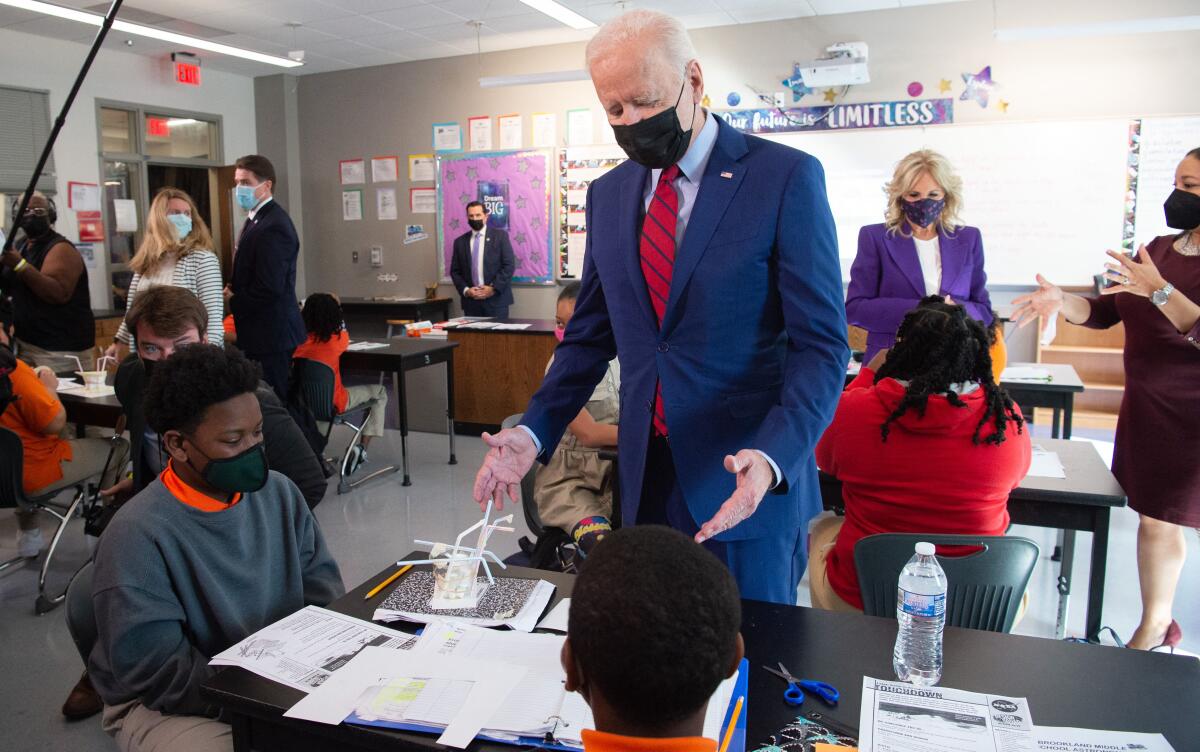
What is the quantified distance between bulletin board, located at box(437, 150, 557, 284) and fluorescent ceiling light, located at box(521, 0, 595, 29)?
1.48 metres

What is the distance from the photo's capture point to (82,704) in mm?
2426

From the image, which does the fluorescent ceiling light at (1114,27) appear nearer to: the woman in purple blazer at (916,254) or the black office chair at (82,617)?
the woman in purple blazer at (916,254)

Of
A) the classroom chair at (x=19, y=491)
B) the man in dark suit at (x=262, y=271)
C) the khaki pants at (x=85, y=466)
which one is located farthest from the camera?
the man in dark suit at (x=262, y=271)

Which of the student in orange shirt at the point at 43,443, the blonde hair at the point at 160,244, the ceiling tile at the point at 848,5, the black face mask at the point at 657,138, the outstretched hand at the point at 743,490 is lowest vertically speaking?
the student in orange shirt at the point at 43,443

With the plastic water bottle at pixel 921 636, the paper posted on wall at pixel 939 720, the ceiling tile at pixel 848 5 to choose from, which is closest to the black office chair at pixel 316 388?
the plastic water bottle at pixel 921 636

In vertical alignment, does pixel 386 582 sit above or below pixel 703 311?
below

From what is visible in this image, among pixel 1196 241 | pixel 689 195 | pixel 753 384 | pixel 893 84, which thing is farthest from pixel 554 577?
pixel 893 84

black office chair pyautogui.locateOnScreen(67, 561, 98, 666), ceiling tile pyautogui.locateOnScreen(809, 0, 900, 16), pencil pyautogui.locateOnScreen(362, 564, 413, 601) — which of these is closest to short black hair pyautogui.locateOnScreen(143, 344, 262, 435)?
black office chair pyautogui.locateOnScreen(67, 561, 98, 666)

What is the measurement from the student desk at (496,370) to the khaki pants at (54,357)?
2.24m

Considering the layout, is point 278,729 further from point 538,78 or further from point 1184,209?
point 538,78

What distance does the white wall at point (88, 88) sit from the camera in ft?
22.8

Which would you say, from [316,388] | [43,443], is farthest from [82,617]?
[316,388]

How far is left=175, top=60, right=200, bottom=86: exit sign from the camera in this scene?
7.87m

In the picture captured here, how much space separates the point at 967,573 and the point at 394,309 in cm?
671
